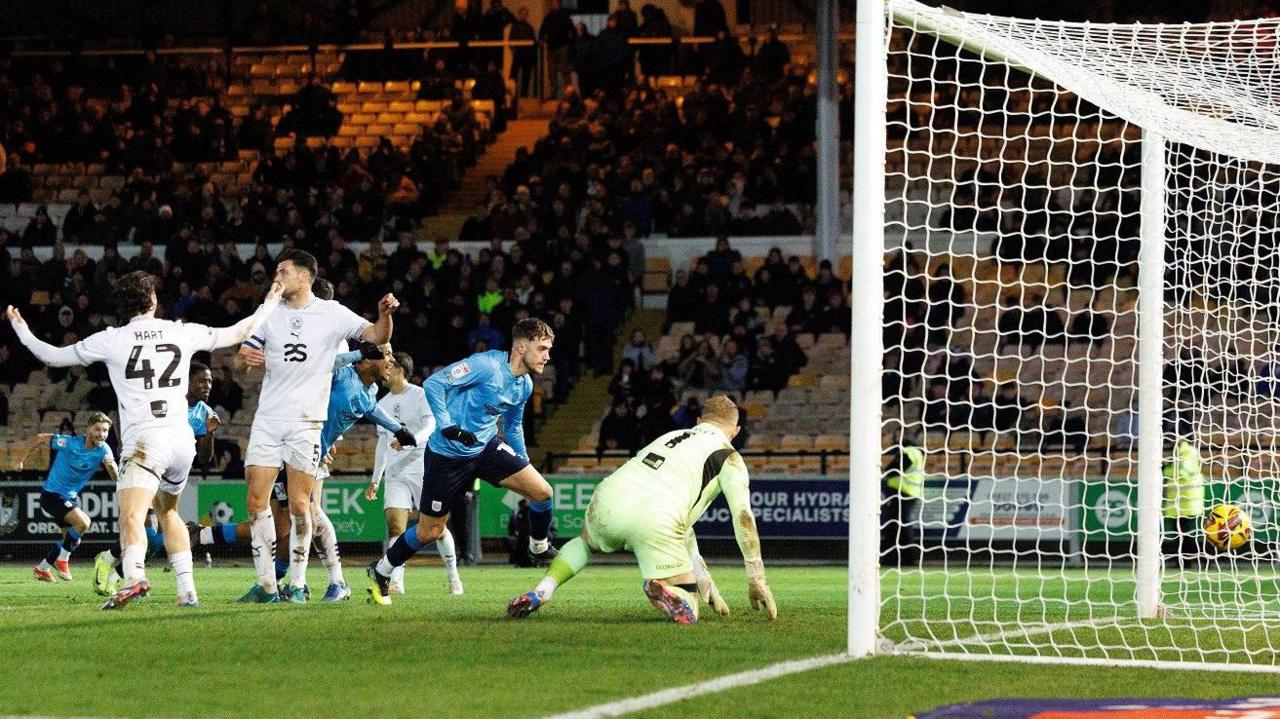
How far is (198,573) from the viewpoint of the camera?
18.2 meters

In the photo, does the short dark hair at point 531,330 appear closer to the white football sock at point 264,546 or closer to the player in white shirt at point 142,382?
the player in white shirt at point 142,382

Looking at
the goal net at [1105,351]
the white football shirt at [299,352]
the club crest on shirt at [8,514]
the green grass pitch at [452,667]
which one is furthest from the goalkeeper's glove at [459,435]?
the club crest on shirt at [8,514]

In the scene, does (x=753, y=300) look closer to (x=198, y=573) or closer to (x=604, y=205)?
(x=604, y=205)

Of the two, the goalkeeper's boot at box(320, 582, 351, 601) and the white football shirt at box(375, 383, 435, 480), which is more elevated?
the white football shirt at box(375, 383, 435, 480)

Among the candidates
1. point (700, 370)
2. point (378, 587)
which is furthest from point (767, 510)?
point (378, 587)

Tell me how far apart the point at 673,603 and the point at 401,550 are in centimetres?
239

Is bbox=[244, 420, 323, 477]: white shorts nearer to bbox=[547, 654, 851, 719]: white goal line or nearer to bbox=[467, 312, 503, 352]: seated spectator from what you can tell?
bbox=[547, 654, 851, 719]: white goal line

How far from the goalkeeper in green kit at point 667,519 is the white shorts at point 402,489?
4.79m

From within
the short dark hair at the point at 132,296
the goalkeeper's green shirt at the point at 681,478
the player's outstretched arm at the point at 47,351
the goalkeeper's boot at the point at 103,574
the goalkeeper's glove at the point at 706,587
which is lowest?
the goalkeeper's boot at the point at 103,574

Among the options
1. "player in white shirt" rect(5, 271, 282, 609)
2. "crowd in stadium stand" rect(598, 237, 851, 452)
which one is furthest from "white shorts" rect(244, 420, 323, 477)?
"crowd in stadium stand" rect(598, 237, 851, 452)

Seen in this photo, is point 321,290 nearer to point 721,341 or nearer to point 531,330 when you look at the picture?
point 531,330

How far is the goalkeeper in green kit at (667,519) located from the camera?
967 centimetres

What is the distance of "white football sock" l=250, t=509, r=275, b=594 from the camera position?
11555 millimetres

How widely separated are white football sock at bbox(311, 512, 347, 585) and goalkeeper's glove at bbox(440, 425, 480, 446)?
4.60ft
